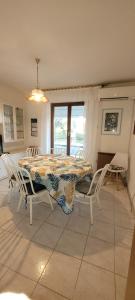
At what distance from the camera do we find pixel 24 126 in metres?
4.50

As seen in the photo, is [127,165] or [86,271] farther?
[127,165]

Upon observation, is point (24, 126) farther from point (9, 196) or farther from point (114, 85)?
point (114, 85)

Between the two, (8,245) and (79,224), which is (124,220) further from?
(8,245)

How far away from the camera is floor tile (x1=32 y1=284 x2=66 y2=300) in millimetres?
1114

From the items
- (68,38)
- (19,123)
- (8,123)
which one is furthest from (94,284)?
(19,123)

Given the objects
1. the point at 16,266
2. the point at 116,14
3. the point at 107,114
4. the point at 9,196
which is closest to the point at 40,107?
the point at 107,114

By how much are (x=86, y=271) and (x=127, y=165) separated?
2.33m

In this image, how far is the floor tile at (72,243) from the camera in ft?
5.01

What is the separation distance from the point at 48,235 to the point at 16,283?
0.59 metres

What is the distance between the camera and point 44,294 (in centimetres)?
114

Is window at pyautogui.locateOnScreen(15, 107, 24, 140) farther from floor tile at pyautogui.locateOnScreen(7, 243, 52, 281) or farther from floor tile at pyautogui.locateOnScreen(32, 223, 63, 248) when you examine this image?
floor tile at pyautogui.locateOnScreen(7, 243, 52, 281)

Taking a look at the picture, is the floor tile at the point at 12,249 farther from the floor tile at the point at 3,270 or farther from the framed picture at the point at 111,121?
the framed picture at the point at 111,121

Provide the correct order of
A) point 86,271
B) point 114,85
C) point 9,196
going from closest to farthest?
point 86,271 < point 9,196 < point 114,85

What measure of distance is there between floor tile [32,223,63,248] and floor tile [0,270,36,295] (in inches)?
15.9
